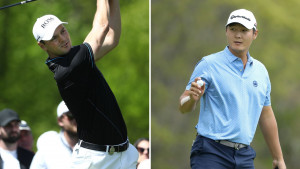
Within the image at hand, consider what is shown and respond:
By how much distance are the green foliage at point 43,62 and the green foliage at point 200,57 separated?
0.67 metres

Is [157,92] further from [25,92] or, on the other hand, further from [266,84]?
[266,84]

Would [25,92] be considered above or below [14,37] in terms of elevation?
below

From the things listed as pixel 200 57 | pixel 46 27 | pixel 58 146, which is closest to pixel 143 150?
pixel 58 146

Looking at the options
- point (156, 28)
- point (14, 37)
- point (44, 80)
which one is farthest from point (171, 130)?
point (14, 37)

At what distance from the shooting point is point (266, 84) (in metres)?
5.71

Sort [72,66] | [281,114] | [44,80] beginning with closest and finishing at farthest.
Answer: [72,66], [281,114], [44,80]

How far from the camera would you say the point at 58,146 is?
7629 millimetres

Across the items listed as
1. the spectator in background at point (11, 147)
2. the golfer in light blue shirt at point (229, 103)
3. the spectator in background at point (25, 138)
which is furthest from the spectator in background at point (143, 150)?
the golfer in light blue shirt at point (229, 103)

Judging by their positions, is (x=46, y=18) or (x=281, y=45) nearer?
(x=46, y=18)

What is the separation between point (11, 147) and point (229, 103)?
4.43 m

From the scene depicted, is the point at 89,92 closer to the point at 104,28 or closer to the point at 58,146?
the point at 104,28

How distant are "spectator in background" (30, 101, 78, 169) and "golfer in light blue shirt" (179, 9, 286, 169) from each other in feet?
7.93

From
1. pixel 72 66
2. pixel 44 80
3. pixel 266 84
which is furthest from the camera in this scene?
pixel 44 80

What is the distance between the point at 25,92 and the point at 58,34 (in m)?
14.8
